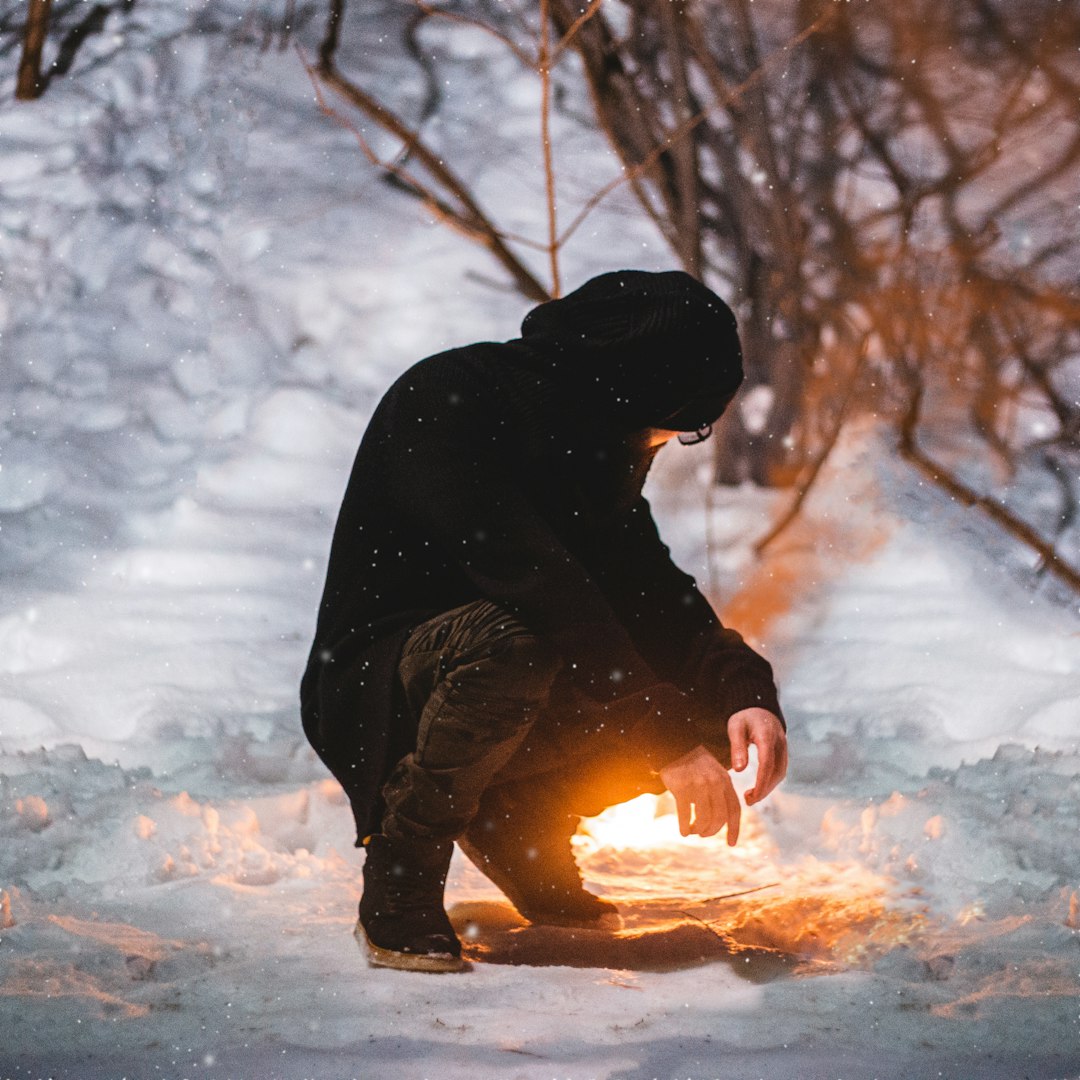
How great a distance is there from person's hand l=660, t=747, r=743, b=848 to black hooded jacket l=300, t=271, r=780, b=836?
0.25ft

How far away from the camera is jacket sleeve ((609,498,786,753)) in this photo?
45.1 inches

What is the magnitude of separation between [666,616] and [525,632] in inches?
11.2

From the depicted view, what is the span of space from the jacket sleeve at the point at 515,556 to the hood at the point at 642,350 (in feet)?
0.32

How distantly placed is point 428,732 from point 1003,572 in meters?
1.59

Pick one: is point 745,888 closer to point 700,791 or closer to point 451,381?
point 700,791

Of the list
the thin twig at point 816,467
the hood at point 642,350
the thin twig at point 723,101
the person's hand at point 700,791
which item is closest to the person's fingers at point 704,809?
the person's hand at point 700,791

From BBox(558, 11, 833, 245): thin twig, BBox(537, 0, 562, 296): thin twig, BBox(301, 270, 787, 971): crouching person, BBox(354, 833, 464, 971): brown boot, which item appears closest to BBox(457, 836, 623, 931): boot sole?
BBox(301, 270, 787, 971): crouching person

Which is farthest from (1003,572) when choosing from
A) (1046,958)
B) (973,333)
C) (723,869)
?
(1046,958)

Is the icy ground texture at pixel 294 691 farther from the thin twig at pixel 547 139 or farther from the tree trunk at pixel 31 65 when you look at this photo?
the thin twig at pixel 547 139

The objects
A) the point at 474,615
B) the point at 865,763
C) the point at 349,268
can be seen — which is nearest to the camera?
the point at 474,615

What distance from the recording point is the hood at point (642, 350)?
105 cm

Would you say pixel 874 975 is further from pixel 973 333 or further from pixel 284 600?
pixel 973 333

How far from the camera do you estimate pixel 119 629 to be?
207cm

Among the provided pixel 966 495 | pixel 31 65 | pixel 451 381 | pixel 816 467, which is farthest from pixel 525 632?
pixel 31 65
